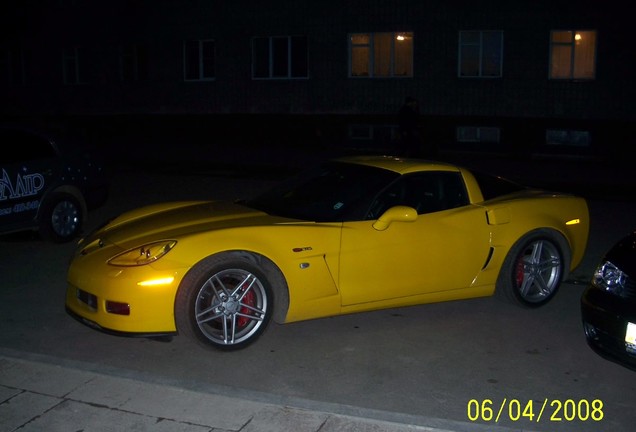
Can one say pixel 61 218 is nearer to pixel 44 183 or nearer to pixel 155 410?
pixel 44 183

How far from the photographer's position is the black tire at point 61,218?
32.2 ft

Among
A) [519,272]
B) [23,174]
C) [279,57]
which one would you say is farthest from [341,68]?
[519,272]

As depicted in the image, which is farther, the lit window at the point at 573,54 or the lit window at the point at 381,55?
the lit window at the point at 381,55

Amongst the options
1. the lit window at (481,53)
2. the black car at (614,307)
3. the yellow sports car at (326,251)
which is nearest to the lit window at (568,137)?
the lit window at (481,53)

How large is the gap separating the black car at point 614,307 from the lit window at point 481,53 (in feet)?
58.7

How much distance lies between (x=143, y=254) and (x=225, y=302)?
69 cm

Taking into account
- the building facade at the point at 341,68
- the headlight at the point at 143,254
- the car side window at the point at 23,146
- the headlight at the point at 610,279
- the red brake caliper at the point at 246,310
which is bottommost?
the red brake caliper at the point at 246,310

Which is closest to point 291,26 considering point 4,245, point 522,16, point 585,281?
point 522,16

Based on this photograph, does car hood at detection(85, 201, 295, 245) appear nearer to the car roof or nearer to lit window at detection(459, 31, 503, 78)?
the car roof

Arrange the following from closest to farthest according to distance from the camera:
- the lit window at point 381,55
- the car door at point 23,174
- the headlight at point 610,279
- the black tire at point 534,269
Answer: the headlight at point 610,279 < the black tire at point 534,269 < the car door at point 23,174 < the lit window at point 381,55

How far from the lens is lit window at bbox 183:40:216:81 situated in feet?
86.7
